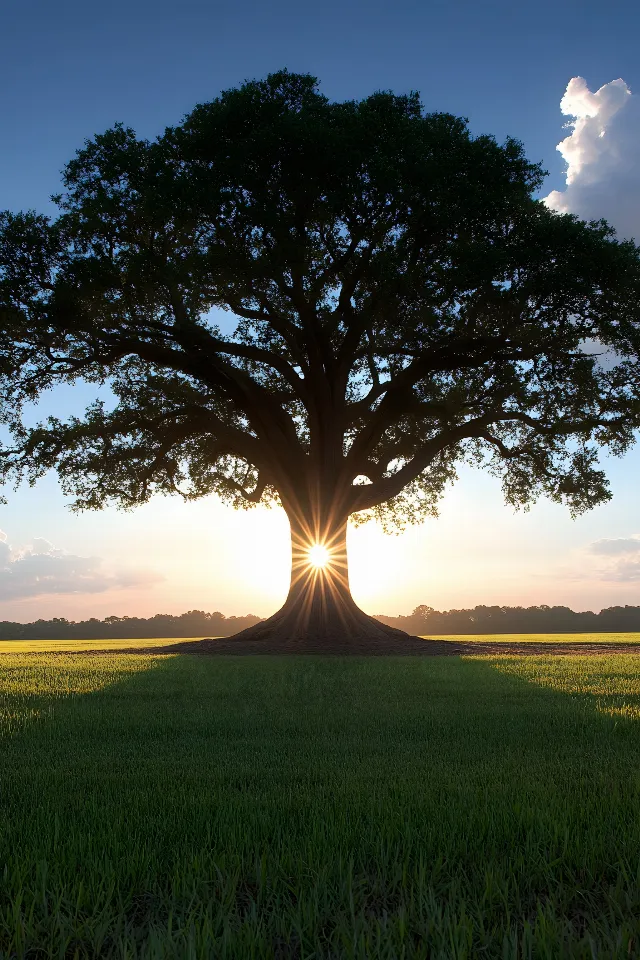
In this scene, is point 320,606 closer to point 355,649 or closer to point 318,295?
point 355,649

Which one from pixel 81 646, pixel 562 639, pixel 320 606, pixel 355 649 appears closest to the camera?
pixel 355 649

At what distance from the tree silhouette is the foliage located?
77 mm

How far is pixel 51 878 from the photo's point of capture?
3053mm

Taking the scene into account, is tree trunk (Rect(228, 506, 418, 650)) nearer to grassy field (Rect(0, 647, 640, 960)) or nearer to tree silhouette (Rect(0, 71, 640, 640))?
tree silhouette (Rect(0, 71, 640, 640))

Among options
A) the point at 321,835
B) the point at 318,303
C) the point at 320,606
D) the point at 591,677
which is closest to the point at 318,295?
the point at 318,303

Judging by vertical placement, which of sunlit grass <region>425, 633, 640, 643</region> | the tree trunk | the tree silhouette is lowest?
sunlit grass <region>425, 633, 640, 643</region>

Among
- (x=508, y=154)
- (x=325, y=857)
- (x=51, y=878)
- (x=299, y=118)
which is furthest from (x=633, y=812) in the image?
(x=508, y=154)

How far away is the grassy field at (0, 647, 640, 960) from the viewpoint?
8.41 feet

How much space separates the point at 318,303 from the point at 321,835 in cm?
2225

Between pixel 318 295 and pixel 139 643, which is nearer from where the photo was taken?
pixel 318 295

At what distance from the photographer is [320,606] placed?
79.0ft

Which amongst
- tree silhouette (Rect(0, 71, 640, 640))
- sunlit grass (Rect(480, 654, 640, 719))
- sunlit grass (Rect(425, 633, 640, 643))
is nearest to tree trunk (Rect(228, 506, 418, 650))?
tree silhouette (Rect(0, 71, 640, 640))

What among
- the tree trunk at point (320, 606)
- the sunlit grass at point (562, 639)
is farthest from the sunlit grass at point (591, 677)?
the sunlit grass at point (562, 639)

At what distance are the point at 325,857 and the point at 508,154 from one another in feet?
76.4
